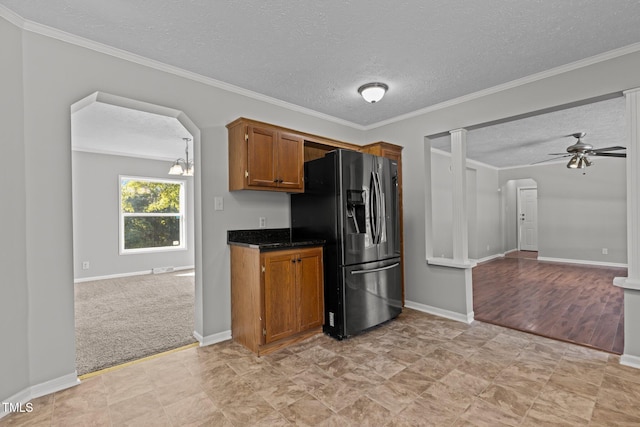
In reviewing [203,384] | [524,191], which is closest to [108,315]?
[203,384]

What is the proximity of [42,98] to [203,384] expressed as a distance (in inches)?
91.4

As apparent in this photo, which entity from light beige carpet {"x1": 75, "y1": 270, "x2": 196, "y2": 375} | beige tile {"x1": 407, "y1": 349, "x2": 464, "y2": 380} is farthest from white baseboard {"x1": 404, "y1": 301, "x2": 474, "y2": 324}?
light beige carpet {"x1": 75, "y1": 270, "x2": 196, "y2": 375}

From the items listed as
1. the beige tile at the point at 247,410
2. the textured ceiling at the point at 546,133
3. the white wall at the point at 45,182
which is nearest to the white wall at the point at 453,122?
the textured ceiling at the point at 546,133

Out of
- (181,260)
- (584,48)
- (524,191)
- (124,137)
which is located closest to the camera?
(584,48)

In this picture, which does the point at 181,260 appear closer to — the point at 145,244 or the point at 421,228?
the point at 145,244

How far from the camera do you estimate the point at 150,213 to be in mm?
6539

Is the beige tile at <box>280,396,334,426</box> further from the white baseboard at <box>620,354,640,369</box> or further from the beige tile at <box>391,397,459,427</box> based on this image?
the white baseboard at <box>620,354,640,369</box>

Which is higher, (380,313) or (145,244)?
(145,244)

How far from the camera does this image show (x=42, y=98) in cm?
210

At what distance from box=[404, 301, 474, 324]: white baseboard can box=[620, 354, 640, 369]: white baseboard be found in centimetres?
122

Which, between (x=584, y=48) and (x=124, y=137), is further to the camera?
(x=124, y=137)

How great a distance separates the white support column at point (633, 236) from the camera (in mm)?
2379

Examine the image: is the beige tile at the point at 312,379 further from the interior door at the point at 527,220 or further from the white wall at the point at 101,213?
the interior door at the point at 527,220

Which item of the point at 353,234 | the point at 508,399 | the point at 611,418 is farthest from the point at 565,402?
the point at 353,234
